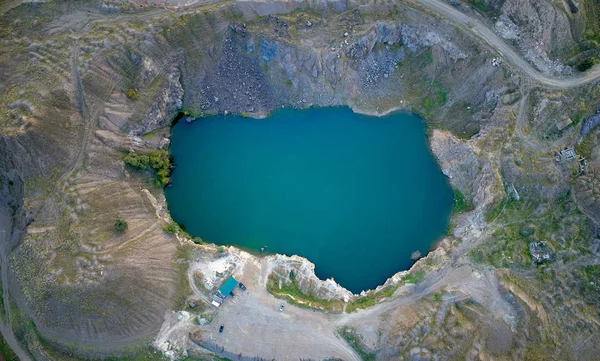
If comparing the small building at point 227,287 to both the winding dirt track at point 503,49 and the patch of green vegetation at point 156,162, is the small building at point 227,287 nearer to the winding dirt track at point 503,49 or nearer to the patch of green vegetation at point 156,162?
the patch of green vegetation at point 156,162

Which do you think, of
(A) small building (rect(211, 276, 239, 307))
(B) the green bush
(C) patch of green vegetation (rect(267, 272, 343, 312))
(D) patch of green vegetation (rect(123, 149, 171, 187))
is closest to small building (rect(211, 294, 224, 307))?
(A) small building (rect(211, 276, 239, 307))

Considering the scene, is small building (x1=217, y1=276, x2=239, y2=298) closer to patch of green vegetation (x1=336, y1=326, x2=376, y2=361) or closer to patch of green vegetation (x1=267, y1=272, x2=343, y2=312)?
patch of green vegetation (x1=267, y1=272, x2=343, y2=312)

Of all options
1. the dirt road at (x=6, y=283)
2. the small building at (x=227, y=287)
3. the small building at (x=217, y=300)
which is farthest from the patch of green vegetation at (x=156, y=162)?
the small building at (x=217, y=300)

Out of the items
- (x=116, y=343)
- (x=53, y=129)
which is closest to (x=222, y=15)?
(x=53, y=129)

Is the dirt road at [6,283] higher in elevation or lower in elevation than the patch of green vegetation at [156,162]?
lower

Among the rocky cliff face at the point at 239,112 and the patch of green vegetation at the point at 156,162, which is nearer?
the rocky cliff face at the point at 239,112

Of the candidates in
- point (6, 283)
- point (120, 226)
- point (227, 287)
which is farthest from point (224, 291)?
point (6, 283)
